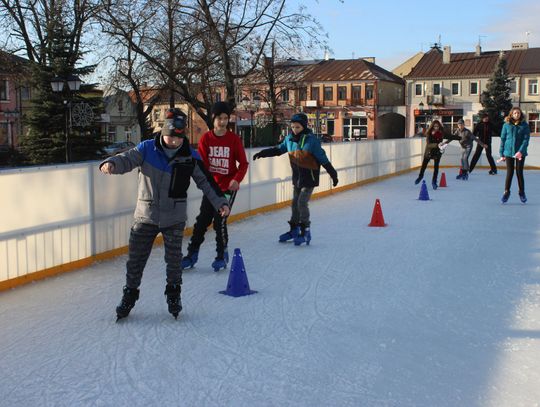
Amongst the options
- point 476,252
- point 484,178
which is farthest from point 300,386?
point 484,178

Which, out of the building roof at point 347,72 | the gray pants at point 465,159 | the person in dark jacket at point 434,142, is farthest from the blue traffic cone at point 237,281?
the building roof at point 347,72

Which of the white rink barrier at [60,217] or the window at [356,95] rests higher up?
the window at [356,95]

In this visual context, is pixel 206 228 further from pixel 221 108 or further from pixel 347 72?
pixel 347 72

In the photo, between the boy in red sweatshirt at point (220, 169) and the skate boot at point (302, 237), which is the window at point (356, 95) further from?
the boy in red sweatshirt at point (220, 169)

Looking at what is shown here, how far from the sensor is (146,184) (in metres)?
4.26

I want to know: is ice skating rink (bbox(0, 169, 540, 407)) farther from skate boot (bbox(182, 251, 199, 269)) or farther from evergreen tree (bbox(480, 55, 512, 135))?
evergreen tree (bbox(480, 55, 512, 135))

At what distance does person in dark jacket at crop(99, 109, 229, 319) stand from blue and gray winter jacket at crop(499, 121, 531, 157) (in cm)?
743

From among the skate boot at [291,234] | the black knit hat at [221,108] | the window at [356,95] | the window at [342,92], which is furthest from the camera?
the window at [342,92]

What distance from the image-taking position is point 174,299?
4375mm

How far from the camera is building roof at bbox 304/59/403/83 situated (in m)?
58.6

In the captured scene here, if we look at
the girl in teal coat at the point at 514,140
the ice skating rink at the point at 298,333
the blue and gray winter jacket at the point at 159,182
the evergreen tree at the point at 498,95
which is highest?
the evergreen tree at the point at 498,95

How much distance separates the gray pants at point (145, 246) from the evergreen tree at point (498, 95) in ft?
155

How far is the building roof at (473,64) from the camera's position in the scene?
52.6 m

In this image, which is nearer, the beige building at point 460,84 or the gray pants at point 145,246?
the gray pants at point 145,246
